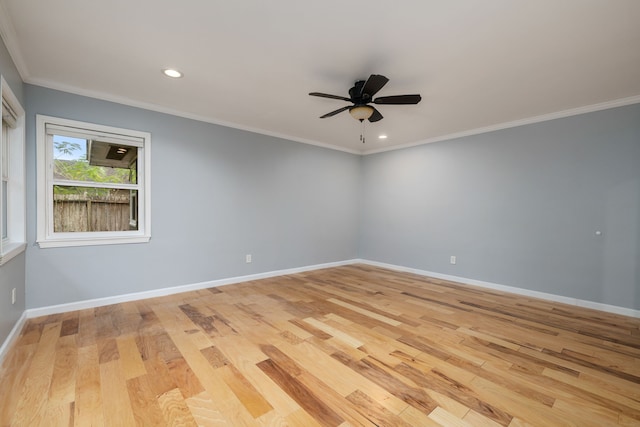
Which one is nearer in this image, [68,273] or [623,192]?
[68,273]

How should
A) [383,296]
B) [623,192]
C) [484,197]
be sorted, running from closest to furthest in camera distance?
[623,192]
[383,296]
[484,197]

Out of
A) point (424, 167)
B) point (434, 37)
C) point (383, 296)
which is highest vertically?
point (434, 37)

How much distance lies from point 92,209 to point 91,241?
393 mm

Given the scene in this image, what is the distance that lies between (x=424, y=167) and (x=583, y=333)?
3147 millimetres

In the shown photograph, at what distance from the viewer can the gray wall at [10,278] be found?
7.02ft

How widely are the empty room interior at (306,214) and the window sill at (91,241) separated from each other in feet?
0.07

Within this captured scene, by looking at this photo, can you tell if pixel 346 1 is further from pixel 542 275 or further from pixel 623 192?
pixel 542 275

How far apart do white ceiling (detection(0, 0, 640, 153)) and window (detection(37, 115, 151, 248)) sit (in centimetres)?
47

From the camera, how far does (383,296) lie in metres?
3.76

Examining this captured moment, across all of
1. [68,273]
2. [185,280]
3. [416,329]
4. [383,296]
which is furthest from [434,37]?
[68,273]

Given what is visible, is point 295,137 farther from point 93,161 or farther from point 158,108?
point 93,161

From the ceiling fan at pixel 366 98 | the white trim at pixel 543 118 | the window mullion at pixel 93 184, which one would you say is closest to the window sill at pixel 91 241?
the window mullion at pixel 93 184

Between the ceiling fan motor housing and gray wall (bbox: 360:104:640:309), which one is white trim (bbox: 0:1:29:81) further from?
gray wall (bbox: 360:104:640:309)

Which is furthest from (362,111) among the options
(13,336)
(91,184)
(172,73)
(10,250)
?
(13,336)
